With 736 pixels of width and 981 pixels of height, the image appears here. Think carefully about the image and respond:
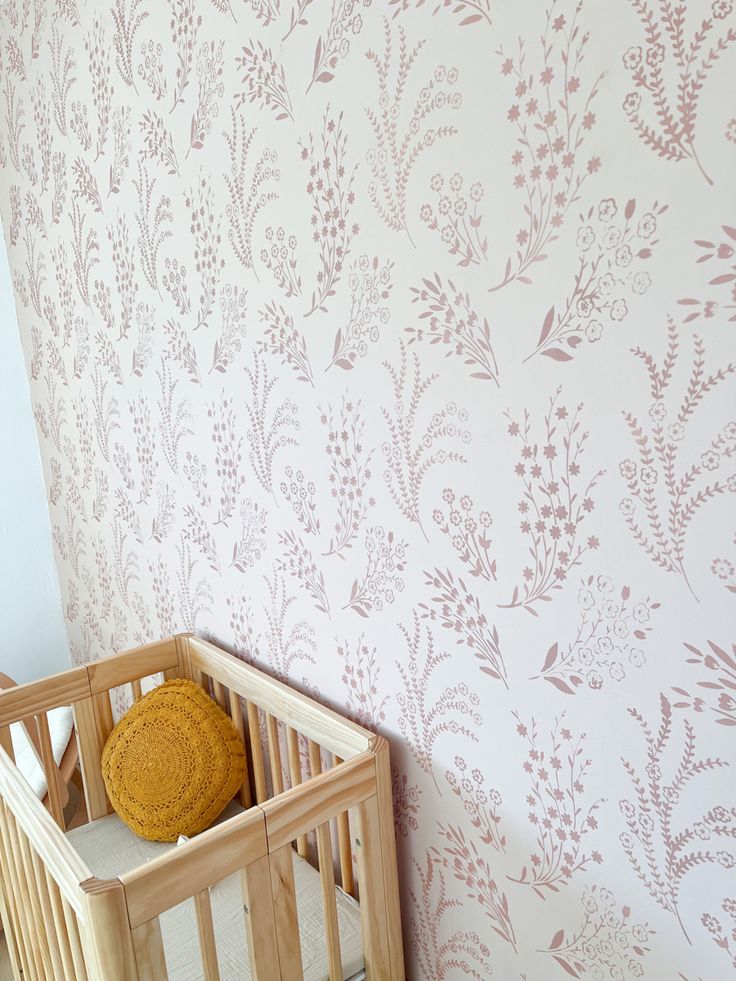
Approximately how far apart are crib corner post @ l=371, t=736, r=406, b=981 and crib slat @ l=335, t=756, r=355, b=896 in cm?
12

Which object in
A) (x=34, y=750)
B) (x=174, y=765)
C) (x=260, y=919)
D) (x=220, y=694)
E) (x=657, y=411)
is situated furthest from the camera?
(x=34, y=750)

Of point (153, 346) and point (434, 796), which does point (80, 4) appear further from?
point (434, 796)

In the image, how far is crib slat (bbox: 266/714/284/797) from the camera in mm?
1540

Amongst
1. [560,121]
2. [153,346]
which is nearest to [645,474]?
[560,121]

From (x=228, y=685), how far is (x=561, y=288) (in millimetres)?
1093

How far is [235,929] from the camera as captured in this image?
137 centimetres

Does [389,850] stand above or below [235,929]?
above

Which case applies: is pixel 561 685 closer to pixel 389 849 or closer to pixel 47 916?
pixel 389 849

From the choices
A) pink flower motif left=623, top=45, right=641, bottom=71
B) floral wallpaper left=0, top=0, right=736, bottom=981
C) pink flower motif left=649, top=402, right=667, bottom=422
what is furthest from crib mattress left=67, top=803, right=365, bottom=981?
pink flower motif left=623, top=45, right=641, bottom=71

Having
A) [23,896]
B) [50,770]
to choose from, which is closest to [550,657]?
[23,896]

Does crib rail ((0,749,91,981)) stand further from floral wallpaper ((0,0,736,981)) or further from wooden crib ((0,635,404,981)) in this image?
floral wallpaper ((0,0,736,981))

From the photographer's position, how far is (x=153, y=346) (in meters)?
1.75

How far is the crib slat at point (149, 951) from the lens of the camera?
3.36ft

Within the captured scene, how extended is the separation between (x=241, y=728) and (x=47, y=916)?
1.68 feet
